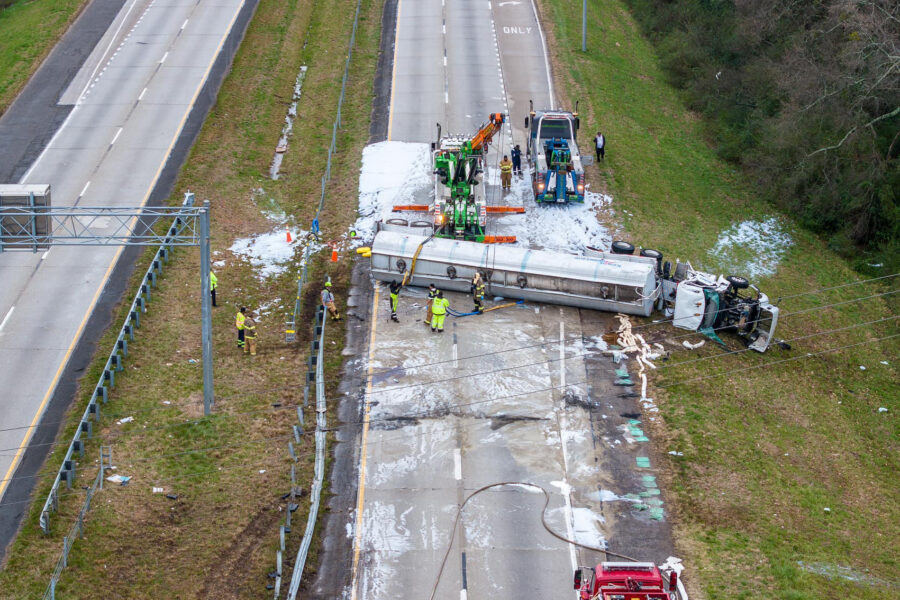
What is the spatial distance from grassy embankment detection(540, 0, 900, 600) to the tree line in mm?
1158

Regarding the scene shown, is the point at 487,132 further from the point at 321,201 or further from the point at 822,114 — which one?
the point at 822,114

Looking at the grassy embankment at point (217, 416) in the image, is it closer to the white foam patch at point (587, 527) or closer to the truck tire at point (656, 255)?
the white foam patch at point (587, 527)

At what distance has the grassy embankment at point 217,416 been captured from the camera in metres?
25.3

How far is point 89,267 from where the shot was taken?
38.6m

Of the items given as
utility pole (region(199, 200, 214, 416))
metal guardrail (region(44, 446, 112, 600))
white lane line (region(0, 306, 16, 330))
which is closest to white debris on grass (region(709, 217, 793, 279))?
utility pole (region(199, 200, 214, 416))

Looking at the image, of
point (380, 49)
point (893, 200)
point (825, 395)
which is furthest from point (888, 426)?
point (380, 49)

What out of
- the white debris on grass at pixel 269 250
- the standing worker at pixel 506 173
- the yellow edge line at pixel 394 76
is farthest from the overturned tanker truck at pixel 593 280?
the yellow edge line at pixel 394 76

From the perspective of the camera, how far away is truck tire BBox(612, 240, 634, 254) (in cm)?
3722

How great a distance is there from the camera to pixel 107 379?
31891 mm

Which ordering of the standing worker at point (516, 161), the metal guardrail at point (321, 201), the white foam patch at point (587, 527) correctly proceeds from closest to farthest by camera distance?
the white foam patch at point (587, 527) < the metal guardrail at point (321, 201) < the standing worker at point (516, 161)

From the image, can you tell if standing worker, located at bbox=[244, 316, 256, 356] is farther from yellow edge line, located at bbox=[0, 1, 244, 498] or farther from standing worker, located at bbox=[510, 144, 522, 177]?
standing worker, located at bbox=[510, 144, 522, 177]

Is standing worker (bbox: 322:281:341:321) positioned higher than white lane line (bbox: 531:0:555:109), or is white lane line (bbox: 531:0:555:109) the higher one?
white lane line (bbox: 531:0:555:109)

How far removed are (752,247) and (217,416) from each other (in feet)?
74.7

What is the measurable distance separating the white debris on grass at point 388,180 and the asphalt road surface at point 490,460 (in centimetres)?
601
